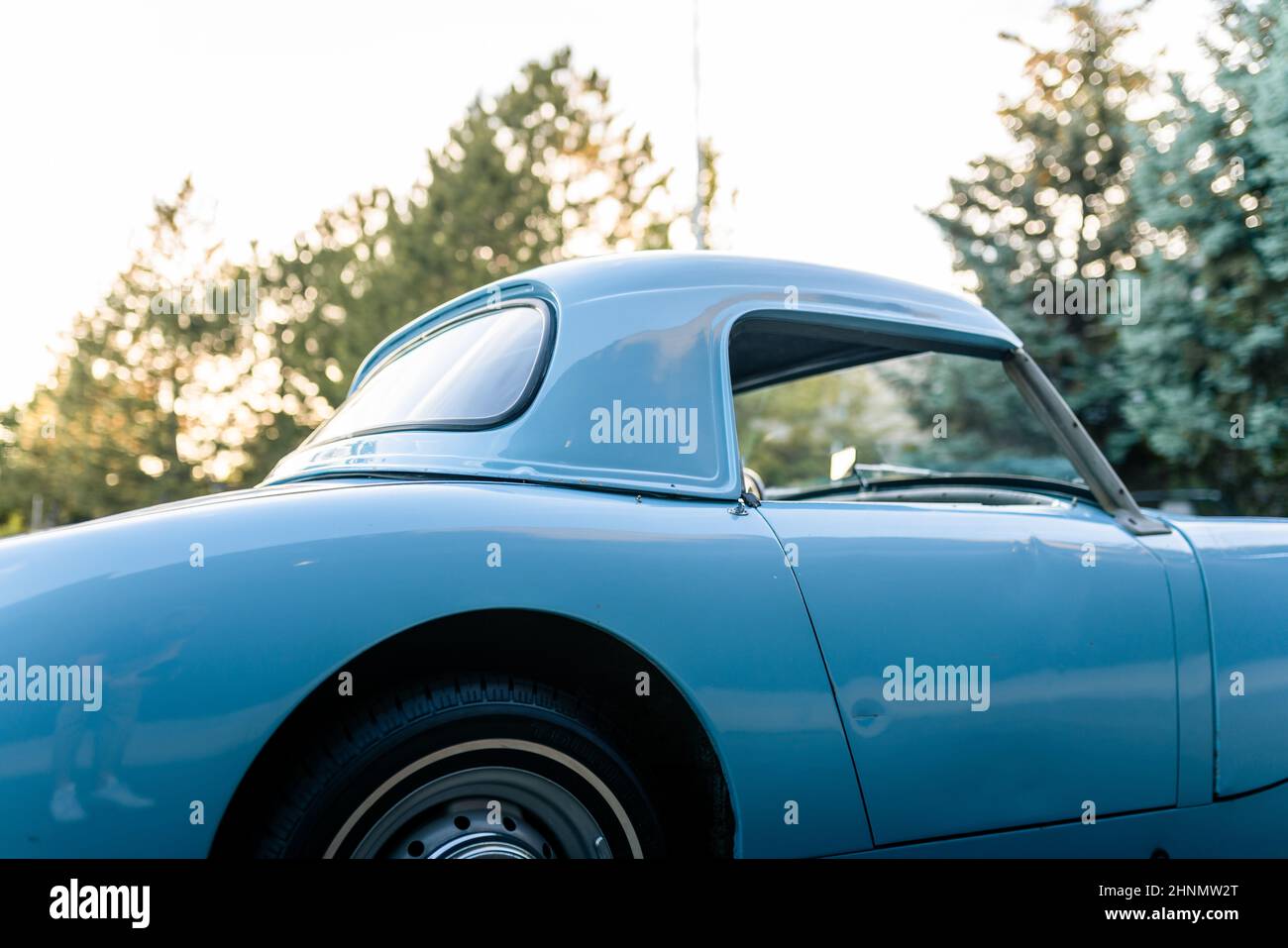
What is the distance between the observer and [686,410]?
212cm

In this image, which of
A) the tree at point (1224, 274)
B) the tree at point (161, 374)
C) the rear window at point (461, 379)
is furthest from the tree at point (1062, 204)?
the tree at point (161, 374)

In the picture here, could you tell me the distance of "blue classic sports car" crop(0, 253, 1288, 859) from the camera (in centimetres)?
152

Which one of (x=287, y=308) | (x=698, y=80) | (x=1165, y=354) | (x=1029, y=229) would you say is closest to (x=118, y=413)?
(x=287, y=308)

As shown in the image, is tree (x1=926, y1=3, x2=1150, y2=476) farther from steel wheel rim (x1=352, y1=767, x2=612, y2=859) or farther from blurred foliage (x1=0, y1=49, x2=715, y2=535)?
steel wheel rim (x1=352, y1=767, x2=612, y2=859)

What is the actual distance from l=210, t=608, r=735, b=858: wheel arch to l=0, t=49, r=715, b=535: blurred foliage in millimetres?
19726

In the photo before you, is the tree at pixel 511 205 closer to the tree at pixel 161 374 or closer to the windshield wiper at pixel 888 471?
the tree at pixel 161 374

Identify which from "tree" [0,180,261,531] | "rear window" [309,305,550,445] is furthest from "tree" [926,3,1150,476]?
"tree" [0,180,261,531]

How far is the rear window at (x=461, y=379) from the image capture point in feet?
6.95

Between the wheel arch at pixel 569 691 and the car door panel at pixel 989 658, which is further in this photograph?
the car door panel at pixel 989 658

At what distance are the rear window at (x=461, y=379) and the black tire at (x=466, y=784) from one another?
648mm

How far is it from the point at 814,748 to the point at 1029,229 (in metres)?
17.0

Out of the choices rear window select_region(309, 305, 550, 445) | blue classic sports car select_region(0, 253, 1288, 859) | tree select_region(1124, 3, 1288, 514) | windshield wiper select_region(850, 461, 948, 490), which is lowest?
blue classic sports car select_region(0, 253, 1288, 859)

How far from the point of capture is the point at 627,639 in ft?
5.85
